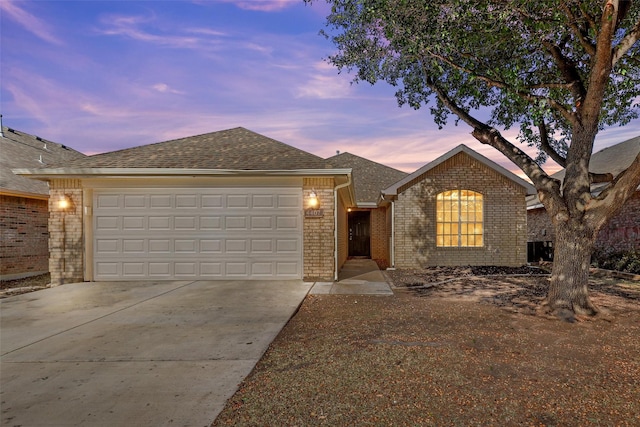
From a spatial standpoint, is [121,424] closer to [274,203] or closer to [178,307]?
[178,307]

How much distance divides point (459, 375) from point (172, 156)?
9503 millimetres

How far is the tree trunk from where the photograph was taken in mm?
6043

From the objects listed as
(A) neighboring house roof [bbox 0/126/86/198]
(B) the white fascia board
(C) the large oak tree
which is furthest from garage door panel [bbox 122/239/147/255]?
(C) the large oak tree

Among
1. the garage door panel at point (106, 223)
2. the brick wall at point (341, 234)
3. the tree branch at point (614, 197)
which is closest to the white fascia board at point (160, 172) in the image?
the garage door panel at point (106, 223)

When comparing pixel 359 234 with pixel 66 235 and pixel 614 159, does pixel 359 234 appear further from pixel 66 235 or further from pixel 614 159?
pixel 66 235

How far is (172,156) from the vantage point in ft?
33.4

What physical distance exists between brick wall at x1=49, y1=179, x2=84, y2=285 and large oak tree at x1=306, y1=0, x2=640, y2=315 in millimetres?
8236

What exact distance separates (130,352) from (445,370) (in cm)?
385

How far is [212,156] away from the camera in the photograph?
10.3 meters

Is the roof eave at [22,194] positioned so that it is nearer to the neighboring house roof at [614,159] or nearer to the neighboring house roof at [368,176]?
the neighboring house roof at [368,176]

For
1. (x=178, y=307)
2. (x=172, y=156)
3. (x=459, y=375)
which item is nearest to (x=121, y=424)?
(x=459, y=375)

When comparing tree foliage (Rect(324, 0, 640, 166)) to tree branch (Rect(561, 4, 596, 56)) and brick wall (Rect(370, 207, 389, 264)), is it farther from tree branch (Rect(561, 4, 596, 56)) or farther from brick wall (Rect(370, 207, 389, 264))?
brick wall (Rect(370, 207, 389, 264))

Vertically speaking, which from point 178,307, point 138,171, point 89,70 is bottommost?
point 178,307

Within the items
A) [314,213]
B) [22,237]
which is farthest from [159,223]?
[22,237]
